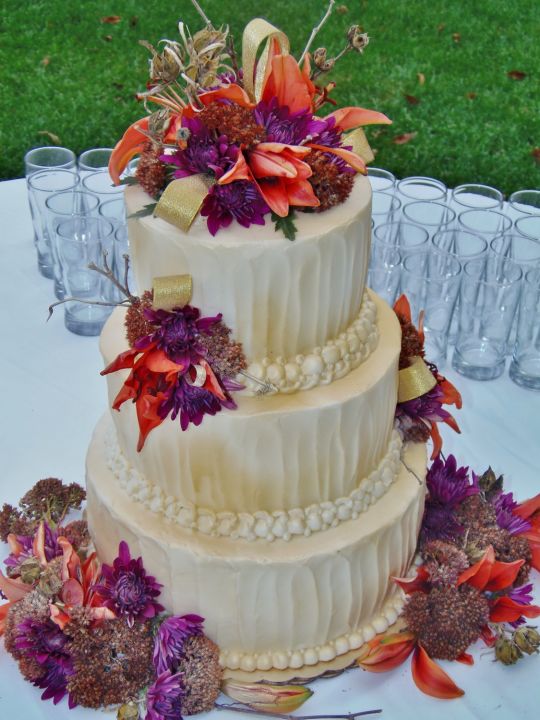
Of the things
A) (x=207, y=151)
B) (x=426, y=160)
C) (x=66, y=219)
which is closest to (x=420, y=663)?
(x=207, y=151)

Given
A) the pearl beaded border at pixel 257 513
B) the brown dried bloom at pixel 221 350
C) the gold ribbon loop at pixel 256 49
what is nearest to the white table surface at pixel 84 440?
the pearl beaded border at pixel 257 513

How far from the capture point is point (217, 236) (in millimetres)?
1608

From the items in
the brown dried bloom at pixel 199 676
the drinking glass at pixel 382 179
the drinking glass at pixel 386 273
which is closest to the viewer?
the brown dried bloom at pixel 199 676

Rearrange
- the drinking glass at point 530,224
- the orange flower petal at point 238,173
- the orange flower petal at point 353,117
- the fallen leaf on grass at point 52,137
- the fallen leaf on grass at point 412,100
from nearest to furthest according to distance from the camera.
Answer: the orange flower petal at point 238,173
the orange flower petal at point 353,117
the drinking glass at point 530,224
the fallen leaf on grass at point 52,137
the fallen leaf on grass at point 412,100

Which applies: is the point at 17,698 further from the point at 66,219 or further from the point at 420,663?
the point at 66,219

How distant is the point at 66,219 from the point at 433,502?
1.25 m

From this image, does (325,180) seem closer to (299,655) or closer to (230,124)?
(230,124)

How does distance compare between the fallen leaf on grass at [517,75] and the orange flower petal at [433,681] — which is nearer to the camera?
the orange flower petal at [433,681]

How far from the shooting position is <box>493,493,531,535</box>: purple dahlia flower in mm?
2186

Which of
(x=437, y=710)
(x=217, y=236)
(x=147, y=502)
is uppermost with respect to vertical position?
(x=217, y=236)

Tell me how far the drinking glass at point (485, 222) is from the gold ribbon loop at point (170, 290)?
1.44 m

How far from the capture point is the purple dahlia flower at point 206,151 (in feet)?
5.22

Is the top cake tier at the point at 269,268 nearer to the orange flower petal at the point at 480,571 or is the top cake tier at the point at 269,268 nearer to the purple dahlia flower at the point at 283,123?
the purple dahlia flower at the point at 283,123

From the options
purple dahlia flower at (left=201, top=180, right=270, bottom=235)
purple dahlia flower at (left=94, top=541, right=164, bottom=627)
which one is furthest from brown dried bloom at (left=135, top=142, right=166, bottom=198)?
purple dahlia flower at (left=94, top=541, right=164, bottom=627)
